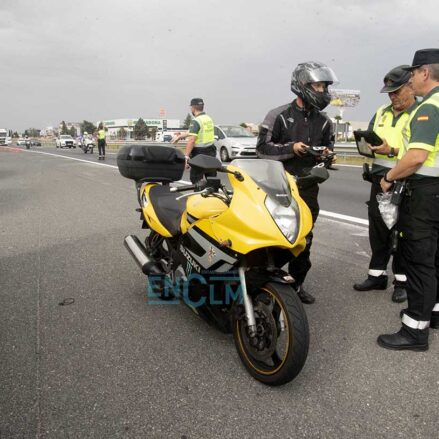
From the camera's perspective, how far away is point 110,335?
3.11m

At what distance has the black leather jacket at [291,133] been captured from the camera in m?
3.60

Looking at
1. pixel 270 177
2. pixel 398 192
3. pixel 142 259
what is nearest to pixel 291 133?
pixel 398 192

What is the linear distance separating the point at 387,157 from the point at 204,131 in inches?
158

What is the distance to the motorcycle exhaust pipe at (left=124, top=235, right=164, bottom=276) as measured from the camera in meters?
3.47

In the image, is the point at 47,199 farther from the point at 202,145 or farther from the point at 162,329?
the point at 162,329

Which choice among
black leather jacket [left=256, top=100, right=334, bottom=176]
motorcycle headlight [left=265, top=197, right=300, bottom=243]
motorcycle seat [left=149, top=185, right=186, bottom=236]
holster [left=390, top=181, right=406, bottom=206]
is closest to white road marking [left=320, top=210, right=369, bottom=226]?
black leather jacket [left=256, top=100, right=334, bottom=176]

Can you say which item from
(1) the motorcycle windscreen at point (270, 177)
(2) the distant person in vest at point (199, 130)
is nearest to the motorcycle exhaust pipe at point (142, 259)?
(1) the motorcycle windscreen at point (270, 177)

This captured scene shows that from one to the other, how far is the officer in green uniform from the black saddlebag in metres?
2.10

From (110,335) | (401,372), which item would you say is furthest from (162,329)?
(401,372)

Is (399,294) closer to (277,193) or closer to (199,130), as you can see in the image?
(277,193)

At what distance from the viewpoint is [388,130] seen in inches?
150

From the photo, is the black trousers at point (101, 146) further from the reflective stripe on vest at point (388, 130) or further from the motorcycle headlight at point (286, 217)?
the motorcycle headlight at point (286, 217)

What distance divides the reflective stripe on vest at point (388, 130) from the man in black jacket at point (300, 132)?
50 centimetres

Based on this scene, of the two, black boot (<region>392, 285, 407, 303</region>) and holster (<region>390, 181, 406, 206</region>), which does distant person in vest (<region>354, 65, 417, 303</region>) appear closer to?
black boot (<region>392, 285, 407, 303</region>)
